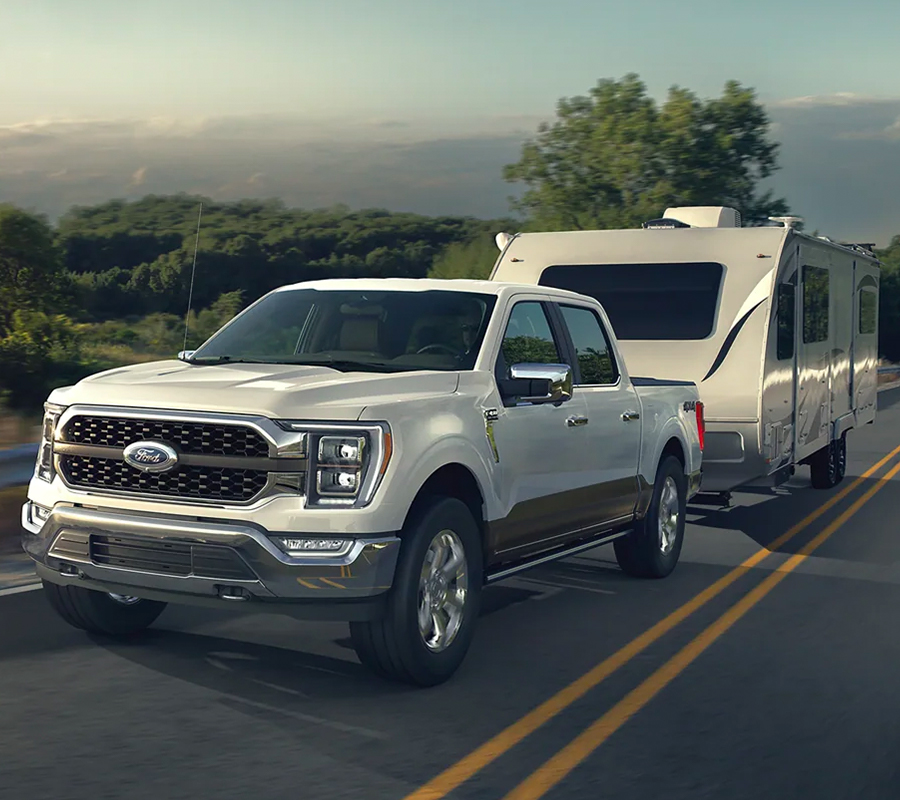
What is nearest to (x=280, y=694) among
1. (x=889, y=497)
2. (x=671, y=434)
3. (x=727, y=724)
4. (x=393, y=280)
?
(x=727, y=724)

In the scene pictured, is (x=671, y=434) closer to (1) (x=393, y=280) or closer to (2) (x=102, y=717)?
(1) (x=393, y=280)

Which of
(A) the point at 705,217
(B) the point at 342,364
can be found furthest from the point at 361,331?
(A) the point at 705,217

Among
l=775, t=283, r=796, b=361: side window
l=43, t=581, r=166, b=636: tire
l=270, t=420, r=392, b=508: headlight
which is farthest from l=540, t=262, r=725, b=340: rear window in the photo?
l=270, t=420, r=392, b=508: headlight

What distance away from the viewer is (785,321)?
12.7 meters

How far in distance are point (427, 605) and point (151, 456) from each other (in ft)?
4.84

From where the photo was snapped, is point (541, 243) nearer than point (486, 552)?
No

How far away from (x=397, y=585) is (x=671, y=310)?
704 centimetres

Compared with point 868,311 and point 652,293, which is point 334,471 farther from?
point 868,311

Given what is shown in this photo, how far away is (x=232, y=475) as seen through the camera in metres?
6.09

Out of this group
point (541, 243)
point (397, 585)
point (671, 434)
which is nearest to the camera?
point (397, 585)

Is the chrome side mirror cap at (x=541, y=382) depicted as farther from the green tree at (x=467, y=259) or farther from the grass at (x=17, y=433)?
the green tree at (x=467, y=259)

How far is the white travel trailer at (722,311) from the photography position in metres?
11.9

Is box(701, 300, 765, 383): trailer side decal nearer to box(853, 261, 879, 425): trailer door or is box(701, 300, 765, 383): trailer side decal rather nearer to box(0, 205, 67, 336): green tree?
box(853, 261, 879, 425): trailer door

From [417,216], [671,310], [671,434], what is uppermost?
[417,216]
